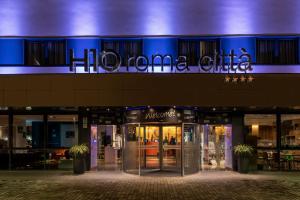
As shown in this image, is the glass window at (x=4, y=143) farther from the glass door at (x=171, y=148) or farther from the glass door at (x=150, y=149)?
the glass door at (x=171, y=148)

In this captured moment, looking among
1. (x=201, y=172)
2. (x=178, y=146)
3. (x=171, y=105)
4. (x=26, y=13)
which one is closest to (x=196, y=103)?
(x=171, y=105)

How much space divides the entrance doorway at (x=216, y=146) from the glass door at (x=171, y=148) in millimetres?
2401

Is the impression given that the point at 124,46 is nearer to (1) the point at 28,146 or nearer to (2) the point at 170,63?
(2) the point at 170,63

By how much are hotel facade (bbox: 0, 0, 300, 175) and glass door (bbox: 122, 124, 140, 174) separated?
0.05m

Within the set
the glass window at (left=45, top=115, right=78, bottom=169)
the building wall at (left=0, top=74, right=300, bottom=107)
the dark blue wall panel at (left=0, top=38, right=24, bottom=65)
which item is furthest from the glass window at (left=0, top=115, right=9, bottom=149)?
the building wall at (left=0, top=74, right=300, bottom=107)

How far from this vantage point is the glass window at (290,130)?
26.5 m

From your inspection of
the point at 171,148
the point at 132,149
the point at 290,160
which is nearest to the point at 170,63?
the point at 171,148

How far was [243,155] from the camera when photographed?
25281mm

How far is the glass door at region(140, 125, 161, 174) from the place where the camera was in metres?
25.5

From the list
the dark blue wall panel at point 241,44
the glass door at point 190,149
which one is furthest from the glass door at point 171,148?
the dark blue wall panel at point 241,44

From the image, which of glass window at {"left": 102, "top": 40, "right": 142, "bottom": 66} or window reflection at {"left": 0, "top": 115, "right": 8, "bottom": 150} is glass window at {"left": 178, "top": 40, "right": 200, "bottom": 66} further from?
window reflection at {"left": 0, "top": 115, "right": 8, "bottom": 150}

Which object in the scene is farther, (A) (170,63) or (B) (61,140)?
(B) (61,140)

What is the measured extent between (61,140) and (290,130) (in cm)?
1175

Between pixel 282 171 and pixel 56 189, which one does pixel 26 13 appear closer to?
pixel 56 189
